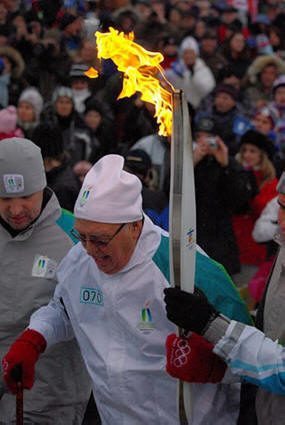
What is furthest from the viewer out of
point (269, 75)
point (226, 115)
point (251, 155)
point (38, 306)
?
point (269, 75)

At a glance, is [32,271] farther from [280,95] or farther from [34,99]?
[280,95]

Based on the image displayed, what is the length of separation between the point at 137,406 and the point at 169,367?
1.06ft

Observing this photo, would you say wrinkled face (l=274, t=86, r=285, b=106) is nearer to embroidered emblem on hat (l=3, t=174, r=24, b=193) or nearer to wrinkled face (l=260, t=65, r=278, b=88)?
wrinkled face (l=260, t=65, r=278, b=88)

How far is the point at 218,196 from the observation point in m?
6.48

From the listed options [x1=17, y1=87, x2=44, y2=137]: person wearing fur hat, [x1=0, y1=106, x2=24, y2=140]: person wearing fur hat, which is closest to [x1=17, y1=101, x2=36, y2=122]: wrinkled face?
[x1=17, y1=87, x2=44, y2=137]: person wearing fur hat

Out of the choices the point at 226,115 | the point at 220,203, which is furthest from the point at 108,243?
the point at 226,115

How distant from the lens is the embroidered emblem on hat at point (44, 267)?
414cm

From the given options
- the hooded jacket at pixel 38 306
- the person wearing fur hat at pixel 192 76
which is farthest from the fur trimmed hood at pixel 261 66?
the hooded jacket at pixel 38 306

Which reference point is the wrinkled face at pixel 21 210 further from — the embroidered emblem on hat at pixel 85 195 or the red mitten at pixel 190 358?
the red mitten at pixel 190 358

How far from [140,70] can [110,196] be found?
0.61m

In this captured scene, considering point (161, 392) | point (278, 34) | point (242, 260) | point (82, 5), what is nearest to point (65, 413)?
point (161, 392)

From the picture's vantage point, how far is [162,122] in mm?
3574

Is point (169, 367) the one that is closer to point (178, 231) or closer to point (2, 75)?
point (178, 231)

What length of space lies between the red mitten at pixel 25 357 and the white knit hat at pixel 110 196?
0.63m
